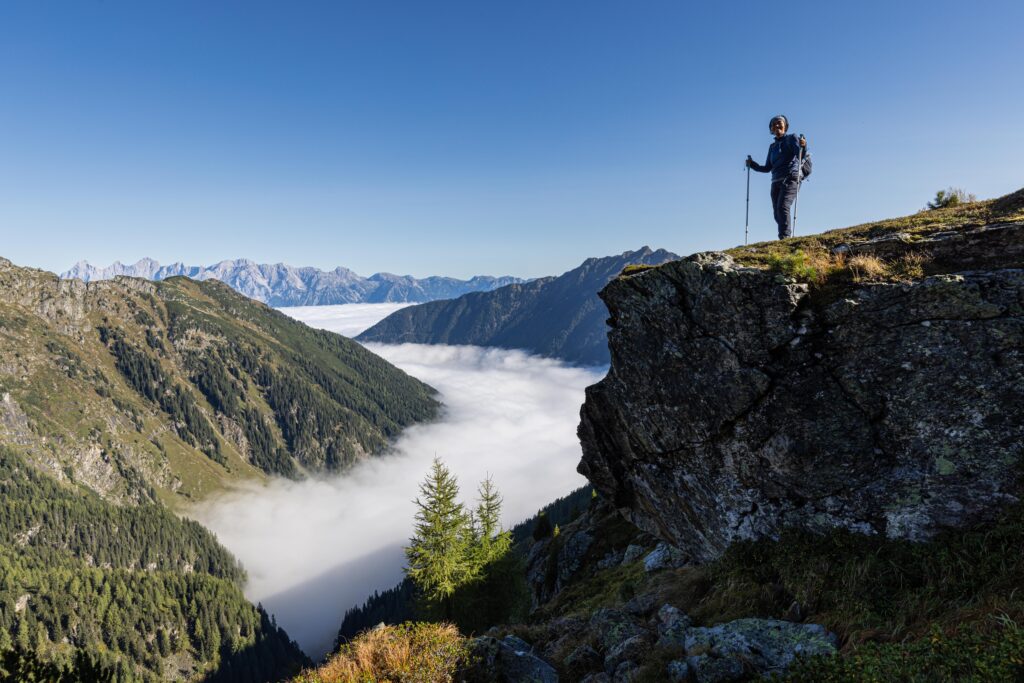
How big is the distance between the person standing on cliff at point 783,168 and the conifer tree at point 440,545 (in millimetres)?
25898

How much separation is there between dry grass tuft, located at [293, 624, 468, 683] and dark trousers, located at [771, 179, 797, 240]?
57.2 feet

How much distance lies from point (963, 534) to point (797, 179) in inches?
461

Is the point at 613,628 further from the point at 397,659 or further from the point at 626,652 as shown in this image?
the point at 397,659

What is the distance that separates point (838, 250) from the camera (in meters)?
13.7

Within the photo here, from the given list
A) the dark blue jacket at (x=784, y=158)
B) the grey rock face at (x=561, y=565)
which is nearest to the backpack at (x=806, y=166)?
the dark blue jacket at (x=784, y=158)

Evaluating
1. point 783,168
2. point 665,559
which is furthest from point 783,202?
point 665,559

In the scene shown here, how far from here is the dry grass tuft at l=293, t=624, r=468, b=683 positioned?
37.7 ft

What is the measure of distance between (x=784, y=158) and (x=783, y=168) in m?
0.33

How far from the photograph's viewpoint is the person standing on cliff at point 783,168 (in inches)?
625

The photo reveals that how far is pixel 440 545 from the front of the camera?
33438 mm

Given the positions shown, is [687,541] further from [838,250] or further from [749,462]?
[838,250]

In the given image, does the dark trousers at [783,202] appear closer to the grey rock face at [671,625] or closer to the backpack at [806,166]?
the backpack at [806,166]

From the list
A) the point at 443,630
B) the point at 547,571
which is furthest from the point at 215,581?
the point at 443,630

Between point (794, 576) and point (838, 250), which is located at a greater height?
point (838, 250)
